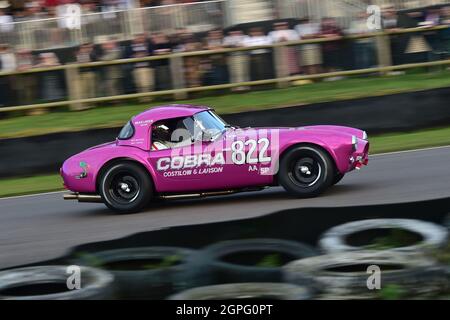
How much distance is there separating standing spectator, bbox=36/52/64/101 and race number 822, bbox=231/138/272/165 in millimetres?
7789

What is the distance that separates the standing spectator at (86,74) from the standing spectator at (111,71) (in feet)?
0.69

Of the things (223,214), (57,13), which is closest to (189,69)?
(57,13)

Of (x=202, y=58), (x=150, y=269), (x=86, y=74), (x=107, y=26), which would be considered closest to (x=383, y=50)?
(x=202, y=58)

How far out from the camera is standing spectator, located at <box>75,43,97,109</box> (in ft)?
52.7

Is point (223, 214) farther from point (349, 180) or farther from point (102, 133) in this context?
point (102, 133)

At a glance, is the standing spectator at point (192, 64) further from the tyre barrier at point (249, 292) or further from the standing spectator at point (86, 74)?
the tyre barrier at point (249, 292)

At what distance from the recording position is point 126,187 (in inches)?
375

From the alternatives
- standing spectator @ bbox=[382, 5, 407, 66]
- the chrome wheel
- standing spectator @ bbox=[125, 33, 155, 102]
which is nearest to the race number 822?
the chrome wheel

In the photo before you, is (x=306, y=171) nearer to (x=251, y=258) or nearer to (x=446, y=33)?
(x=251, y=258)

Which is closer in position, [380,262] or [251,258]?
[380,262]

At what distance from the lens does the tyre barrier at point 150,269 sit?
17.5 ft

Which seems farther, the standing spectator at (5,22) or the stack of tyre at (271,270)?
the standing spectator at (5,22)

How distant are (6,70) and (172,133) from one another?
7.52 metres

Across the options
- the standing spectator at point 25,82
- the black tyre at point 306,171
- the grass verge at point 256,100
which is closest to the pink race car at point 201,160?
the black tyre at point 306,171
